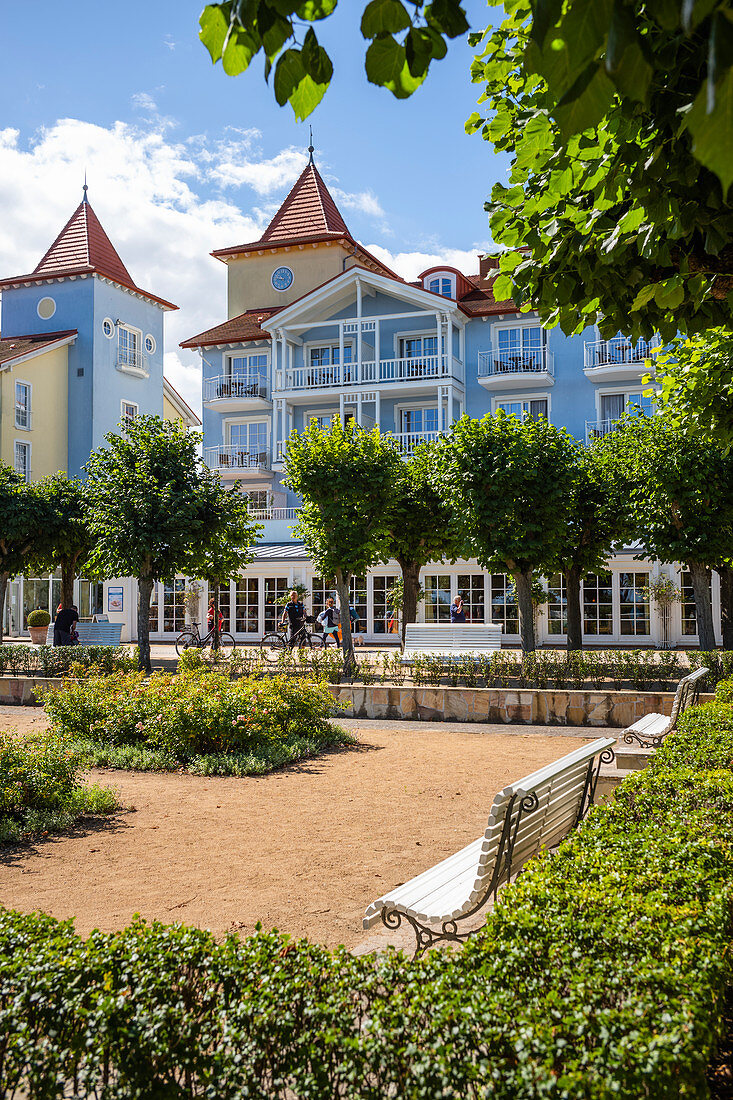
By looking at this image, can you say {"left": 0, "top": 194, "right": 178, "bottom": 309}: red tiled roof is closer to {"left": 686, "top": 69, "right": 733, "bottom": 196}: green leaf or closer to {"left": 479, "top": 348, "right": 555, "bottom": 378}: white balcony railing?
{"left": 479, "top": 348, "right": 555, "bottom": 378}: white balcony railing

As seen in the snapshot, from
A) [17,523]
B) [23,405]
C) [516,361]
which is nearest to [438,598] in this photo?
[516,361]

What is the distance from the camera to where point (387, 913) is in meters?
3.71

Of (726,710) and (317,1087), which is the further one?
(726,710)

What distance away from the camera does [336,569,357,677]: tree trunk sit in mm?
15539

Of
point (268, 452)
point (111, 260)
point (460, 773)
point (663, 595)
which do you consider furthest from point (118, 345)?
point (460, 773)

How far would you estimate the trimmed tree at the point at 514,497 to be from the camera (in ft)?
55.1

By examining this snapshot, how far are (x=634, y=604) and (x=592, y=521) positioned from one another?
8.23 m

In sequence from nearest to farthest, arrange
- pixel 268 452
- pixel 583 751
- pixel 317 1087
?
pixel 317 1087 < pixel 583 751 < pixel 268 452

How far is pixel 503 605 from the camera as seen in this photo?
Answer: 27.4 metres

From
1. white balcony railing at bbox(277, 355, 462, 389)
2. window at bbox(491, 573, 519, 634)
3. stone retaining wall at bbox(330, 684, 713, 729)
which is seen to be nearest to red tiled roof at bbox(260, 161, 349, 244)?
white balcony railing at bbox(277, 355, 462, 389)

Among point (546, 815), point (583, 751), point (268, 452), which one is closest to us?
point (546, 815)

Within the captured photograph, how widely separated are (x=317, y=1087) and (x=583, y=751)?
318 centimetres

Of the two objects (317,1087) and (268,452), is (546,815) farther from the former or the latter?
(268,452)

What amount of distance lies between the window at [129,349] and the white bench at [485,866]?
39.8 metres
